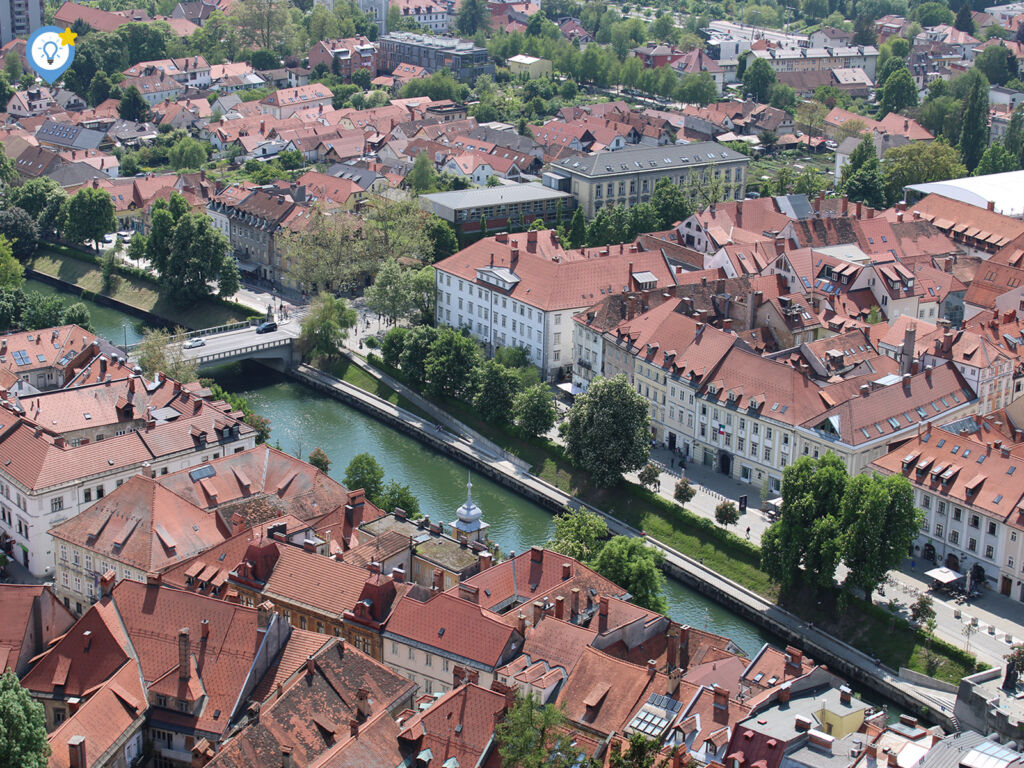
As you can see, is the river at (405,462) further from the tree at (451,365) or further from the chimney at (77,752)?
the chimney at (77,752)

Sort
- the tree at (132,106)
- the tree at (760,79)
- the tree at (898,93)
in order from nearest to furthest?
the tree at (898,93)
the tree at (132,106)
the tree at (760,79)

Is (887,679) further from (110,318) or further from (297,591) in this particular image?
(110,318)

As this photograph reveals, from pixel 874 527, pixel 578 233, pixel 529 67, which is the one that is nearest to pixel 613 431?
pixel 874 527

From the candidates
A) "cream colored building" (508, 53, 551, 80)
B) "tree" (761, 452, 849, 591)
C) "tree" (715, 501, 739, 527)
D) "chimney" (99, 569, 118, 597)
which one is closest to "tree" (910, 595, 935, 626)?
"tree" (761, 452, 849, 591)

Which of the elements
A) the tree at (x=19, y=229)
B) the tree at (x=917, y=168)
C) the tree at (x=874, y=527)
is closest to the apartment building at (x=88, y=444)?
the tree at (x=874, y=527)

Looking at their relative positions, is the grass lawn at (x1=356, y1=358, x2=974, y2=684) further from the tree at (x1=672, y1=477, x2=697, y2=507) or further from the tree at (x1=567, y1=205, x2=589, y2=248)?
the tree at (x1=567, y1=205, x2=589, y2=248)

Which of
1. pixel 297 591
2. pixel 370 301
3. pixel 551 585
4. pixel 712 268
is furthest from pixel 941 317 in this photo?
pixel 297 591
